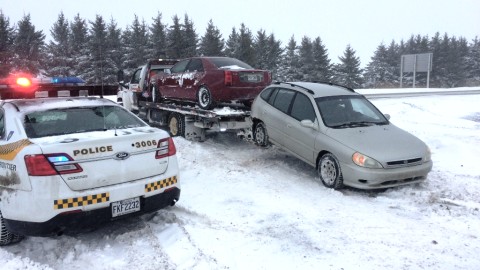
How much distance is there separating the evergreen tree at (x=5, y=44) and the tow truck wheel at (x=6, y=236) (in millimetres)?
42274

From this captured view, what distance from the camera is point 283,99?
27.5 feet

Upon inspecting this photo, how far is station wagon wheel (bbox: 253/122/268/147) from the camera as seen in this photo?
28.8 ft

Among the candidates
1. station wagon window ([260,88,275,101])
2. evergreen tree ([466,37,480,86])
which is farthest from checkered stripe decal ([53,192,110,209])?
evergreen tree ([466,37,480,86])

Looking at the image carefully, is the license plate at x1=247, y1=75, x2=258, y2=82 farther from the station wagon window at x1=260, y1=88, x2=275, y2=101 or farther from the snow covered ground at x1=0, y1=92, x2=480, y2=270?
the snow covered ground at x1=0, y1=92, x2=480, y2=270

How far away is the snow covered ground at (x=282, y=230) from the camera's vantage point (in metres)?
4.15

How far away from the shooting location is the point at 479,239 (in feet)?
15.2

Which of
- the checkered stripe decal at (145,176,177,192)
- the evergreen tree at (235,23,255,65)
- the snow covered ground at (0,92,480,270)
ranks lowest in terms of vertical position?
the snow covered ground at (0,92,480,270)

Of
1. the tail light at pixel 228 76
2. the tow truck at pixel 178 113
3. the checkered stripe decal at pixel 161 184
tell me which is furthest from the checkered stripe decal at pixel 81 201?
the tail light at pixel 228 76

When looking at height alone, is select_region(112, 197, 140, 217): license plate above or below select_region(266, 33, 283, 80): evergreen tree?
below

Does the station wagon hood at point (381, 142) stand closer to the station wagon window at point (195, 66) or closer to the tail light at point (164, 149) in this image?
the tail light at point (164, 149)

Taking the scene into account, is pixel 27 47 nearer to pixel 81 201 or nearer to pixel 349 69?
pixel 349 69

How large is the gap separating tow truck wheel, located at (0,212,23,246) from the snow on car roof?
1328mm

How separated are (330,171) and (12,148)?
184 inches

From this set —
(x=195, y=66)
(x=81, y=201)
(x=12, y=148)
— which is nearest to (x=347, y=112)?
(x=195, y=66)
